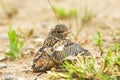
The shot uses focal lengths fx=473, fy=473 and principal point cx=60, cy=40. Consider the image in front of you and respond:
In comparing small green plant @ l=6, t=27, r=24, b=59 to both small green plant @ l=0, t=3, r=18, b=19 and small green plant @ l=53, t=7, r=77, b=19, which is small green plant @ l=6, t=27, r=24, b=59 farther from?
small green plant @ l=0, t=3, r=18, b=19

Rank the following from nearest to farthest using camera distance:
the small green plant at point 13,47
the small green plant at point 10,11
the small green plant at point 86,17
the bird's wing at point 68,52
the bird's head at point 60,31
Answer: the bird's wing at point 68,52 < the bird's head at point 60,31 < the small green plant at point 13,47 < the small green plant at point 86,17 < the small green plant at point 10,11

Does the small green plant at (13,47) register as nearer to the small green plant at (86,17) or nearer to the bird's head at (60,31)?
the bird's head at (60,31)

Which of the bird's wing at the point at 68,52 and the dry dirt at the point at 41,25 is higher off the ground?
the dry dirt at the point at 41,25

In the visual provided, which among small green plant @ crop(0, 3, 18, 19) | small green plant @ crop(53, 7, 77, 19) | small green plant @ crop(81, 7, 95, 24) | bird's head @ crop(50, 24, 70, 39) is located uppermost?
small green plant @ crop(0, 3, 18, 19)

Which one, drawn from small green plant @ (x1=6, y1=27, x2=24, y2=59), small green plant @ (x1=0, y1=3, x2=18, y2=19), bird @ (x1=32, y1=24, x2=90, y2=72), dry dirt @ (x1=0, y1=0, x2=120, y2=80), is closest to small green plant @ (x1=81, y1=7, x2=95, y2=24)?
dry dirt @ (x1=0, y1=0, x2=120, y2=80)

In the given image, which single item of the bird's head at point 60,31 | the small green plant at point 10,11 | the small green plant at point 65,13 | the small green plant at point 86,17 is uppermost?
the small green plant at point 10,11

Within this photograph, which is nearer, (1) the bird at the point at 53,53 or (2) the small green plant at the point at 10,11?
(1) the bird at the point at 53,53

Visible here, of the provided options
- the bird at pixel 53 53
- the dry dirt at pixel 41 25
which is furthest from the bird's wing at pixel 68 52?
the dry dirt at pixel 41 25

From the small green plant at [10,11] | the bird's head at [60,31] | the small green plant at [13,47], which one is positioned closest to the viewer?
the bird's head at [60,31]

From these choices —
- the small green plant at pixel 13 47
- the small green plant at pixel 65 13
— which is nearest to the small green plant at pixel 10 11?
the small green plant at pixel 65 13

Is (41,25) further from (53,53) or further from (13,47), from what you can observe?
(53,53)
